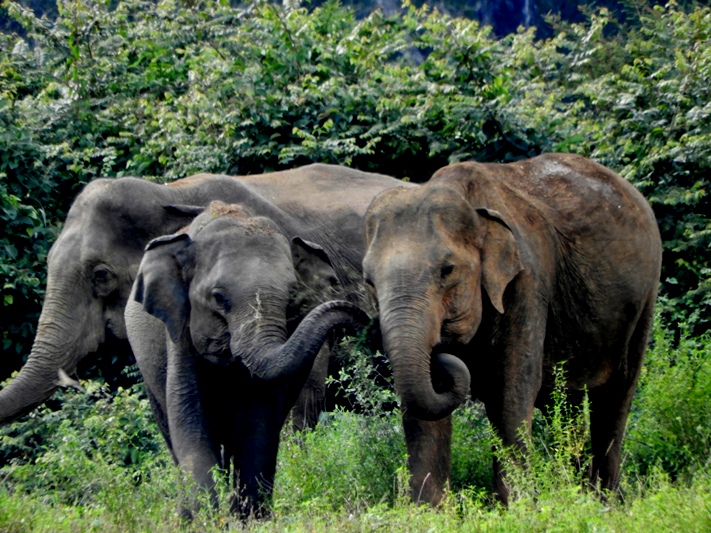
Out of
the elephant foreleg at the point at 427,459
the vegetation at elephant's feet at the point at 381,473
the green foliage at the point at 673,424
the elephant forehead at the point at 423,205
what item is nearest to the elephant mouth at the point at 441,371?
the elephant foreleg at the point at 427,459

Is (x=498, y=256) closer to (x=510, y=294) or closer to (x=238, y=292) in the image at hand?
(x=510, y=294)

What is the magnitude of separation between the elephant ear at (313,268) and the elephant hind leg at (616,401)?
183 centimetres

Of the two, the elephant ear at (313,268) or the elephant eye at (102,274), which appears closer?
the elephant ear at (313,268)

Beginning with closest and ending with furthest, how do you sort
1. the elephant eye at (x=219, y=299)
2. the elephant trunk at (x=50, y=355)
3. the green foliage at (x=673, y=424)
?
the elephant eye at (x=219, y=299) → the green foliage at (x=673, y=424) → the elephant trunk at (x=50, y=355)

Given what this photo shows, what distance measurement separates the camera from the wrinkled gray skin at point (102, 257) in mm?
8242

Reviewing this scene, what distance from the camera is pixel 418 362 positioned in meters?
6.04

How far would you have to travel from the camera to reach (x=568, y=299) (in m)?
7.42

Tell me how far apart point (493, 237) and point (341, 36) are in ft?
23.5

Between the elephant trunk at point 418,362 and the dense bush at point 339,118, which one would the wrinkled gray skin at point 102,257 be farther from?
the dense bush at point 339,118

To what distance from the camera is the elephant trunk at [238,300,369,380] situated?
634cm

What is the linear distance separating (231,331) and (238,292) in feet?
0.68

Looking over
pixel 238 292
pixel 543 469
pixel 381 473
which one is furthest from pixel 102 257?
pixel 543 469

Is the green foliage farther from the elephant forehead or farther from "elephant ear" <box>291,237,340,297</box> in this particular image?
"elephant ear" <box>291,237,340,297</box>

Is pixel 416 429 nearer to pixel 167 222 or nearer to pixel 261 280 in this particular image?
pixel 261 280
